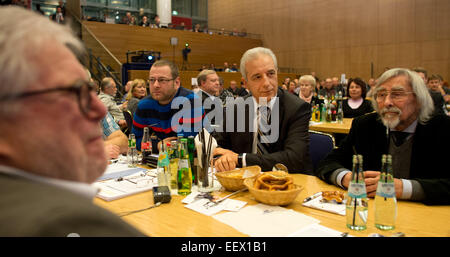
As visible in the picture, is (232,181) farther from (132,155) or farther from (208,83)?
(208,83)

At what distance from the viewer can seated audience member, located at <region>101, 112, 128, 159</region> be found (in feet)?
8.02

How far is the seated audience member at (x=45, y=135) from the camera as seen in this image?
0.50 m

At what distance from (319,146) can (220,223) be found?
1.47 meters

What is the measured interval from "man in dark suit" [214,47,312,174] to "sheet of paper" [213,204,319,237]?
83 cm

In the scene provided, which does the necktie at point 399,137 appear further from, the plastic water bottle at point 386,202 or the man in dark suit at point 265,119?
the plastic water bottle at point 386,202

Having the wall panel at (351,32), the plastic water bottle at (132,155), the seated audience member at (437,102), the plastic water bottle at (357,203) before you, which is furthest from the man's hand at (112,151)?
the wall panel at (351,32)

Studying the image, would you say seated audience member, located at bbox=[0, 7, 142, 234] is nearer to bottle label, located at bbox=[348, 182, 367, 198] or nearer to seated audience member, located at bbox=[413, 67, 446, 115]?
bottle label, located at bbox=[348, 182, 367, 198]

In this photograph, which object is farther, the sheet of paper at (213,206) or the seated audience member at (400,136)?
the seated audience member at (400,136)

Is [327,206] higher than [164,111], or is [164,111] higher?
[164,111]

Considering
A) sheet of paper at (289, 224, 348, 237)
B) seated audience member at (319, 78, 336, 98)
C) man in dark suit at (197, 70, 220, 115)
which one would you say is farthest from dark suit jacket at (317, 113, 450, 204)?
seated audience member at (319, 78, 336, 98)

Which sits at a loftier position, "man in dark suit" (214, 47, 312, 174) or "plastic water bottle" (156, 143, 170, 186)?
"man in dark suit" (214, 47, 312, 174)

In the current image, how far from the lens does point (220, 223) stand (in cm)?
136

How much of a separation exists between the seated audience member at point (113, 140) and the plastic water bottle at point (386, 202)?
5.59ft

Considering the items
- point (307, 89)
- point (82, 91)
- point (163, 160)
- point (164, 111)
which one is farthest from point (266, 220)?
A: point (307, 89)
